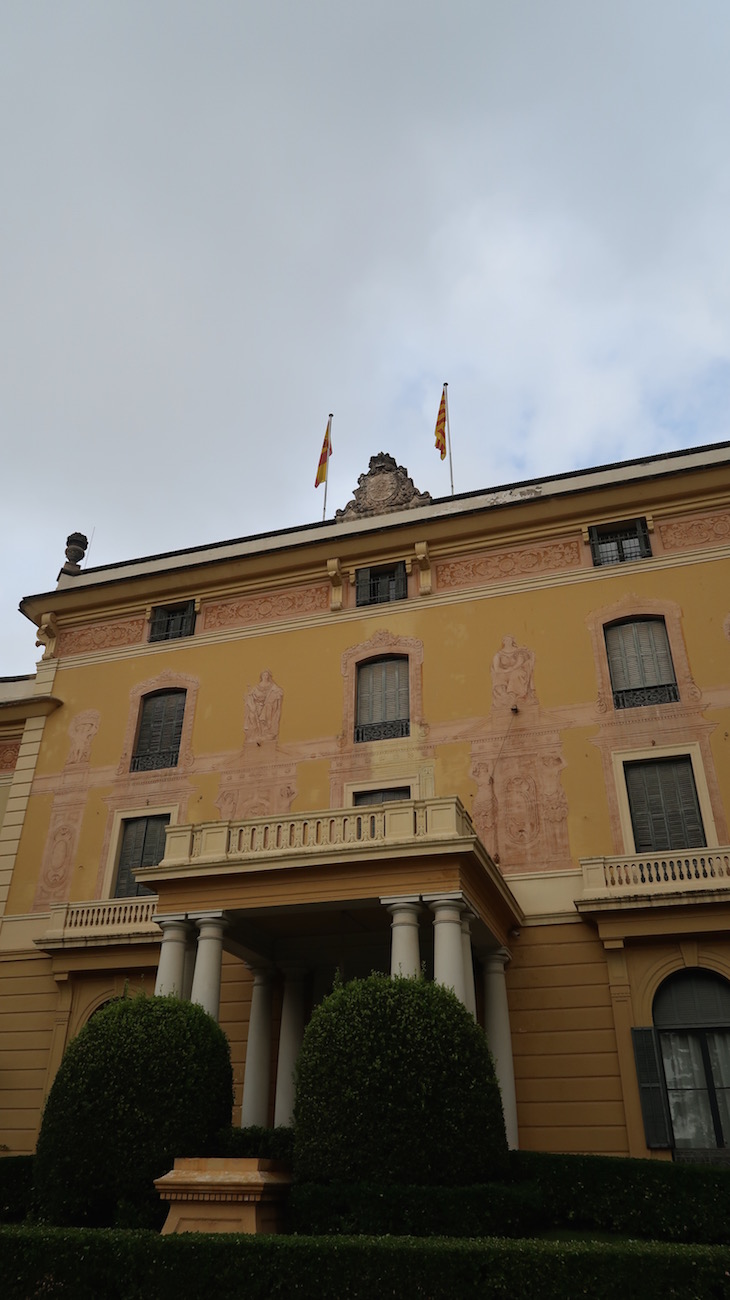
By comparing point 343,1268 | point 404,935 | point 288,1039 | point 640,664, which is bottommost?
point 343,1268

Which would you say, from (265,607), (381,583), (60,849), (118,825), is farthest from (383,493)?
(60,849)

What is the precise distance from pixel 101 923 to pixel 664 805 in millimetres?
11840

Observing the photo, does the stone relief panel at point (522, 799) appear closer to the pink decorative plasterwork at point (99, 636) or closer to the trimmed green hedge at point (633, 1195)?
the trimmed green hedge at point (633, 1195)

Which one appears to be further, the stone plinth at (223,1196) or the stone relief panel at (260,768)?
the stone relief panel at (260,768)

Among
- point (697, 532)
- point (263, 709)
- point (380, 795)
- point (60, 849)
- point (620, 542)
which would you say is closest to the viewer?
point (380, 795)

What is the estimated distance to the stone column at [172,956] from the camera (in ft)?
51.0

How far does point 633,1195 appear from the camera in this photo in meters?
12.6

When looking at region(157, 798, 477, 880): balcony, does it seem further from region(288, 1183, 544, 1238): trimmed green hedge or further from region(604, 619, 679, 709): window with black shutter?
region(604, 619, 679, 709): window with black shutter

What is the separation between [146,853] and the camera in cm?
2139

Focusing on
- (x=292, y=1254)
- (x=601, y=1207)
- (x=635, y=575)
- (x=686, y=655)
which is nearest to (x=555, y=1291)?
(x=292, y=1254)

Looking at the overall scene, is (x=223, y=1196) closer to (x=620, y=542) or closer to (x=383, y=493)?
(x=620, y=542)

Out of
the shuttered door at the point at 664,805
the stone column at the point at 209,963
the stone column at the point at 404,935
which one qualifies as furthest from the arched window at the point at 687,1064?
the stone column at the point at 209,963

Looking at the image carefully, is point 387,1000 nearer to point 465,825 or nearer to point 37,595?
point 465,825

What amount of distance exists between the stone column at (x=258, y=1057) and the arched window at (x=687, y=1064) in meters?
A: 6.60
